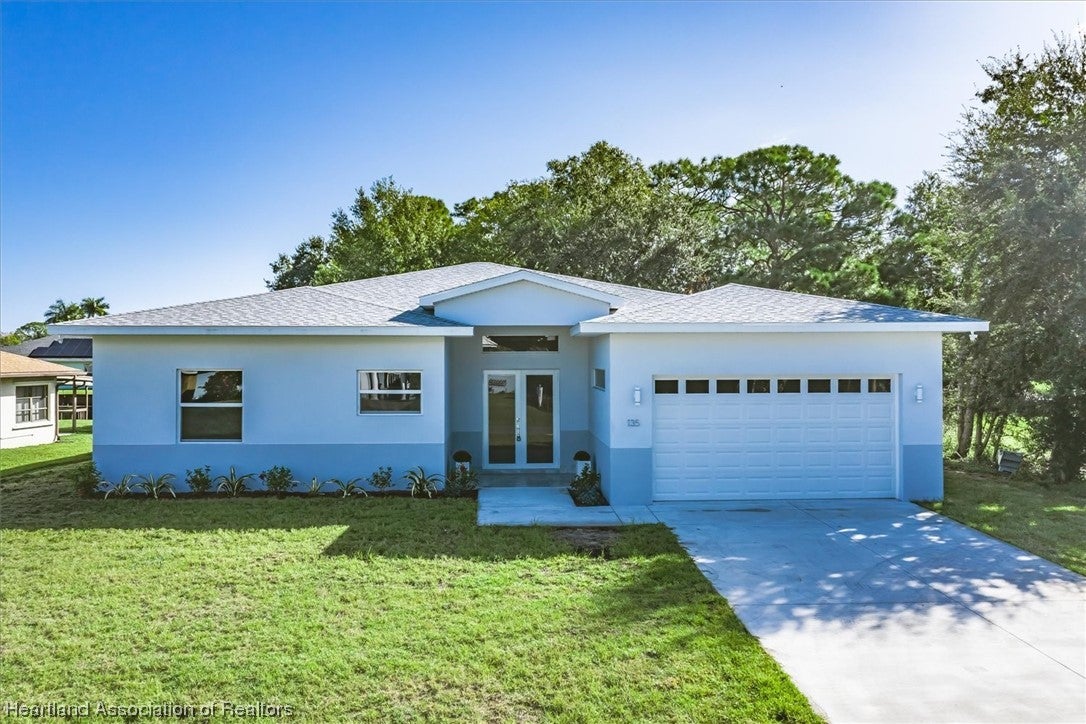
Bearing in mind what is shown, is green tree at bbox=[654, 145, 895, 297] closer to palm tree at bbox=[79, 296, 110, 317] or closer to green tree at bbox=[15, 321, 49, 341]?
palm tree at bbox=[79, 296, 110, 317]

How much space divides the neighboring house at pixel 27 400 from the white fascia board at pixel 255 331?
9.91m

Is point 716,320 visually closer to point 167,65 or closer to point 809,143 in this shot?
point 167,65

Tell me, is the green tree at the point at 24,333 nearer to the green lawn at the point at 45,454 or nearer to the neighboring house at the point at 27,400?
the neighboring house at the point at 27,400

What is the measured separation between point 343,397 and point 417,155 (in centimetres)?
1701

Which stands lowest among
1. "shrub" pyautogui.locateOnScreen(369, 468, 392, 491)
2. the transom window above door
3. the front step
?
the front step

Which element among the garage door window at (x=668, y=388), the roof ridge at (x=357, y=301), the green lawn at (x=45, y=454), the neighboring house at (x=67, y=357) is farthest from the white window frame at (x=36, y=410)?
the garage door window at (x=668, y=388)

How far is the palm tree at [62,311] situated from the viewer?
50.6m

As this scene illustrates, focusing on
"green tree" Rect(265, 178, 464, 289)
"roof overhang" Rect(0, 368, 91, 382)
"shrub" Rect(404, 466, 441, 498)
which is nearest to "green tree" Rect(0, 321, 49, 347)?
"green tree" Rect(265, 178, 464, 289)

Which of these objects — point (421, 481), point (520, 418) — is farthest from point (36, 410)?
point (520, 418)

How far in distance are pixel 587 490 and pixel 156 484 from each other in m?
8.23

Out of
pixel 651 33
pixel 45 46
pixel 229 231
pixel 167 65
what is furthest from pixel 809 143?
pixel 45 46

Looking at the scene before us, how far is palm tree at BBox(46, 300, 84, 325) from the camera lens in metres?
50.6

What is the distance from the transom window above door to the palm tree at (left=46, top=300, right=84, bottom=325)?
158ft

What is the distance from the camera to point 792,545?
30.2 feet
